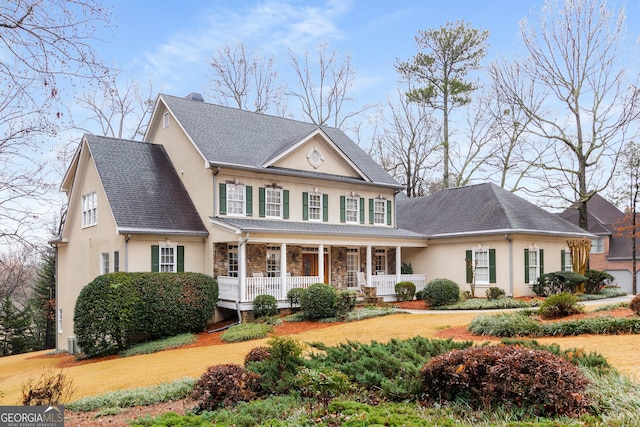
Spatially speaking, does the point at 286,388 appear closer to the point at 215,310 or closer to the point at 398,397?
the point at 398,397

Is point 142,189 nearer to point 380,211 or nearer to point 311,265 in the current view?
point 311,265

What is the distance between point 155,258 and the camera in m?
19.7

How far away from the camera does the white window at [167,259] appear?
19984 mm

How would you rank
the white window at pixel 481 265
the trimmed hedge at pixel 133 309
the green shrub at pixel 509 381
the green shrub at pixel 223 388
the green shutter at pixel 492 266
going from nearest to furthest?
1. the green shrub at pixel 509 381
2. the green shrub at pixel 223 388
3. the trimmed hedge at pixel 133 309
4. the green shutter at pixel 492 266
5. the white window at pixel 481 265

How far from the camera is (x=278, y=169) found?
2242 centimetres

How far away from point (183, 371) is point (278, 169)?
12114mm

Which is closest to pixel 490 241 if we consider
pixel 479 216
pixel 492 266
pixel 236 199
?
pixel 492 266

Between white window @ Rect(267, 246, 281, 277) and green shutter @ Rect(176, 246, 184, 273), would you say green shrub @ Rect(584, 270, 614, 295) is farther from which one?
green shutter @ Rect(176, 246, 184, 273)

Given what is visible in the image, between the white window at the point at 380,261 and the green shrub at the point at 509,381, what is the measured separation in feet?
62.6

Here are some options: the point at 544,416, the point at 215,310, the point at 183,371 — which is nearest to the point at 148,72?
the point at 215,310

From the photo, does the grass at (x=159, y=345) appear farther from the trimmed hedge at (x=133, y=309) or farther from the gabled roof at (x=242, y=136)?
the gabled roof at (x=242, y=136)

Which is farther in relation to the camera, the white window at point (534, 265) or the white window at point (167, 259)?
the white window at point (534, 265)

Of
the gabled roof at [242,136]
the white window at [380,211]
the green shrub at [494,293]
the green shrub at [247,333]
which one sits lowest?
the green shrub at [247,333]

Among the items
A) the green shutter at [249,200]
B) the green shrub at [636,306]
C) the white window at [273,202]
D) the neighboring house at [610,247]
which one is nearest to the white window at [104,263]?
the green shutter at [249,200]
